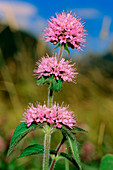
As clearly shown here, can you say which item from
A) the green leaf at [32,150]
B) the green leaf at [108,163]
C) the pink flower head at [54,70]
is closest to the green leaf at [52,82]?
the pink flower head at [54,70]

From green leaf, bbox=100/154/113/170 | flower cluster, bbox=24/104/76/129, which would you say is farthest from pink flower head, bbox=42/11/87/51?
green leaf, bbox=100/154/113/170

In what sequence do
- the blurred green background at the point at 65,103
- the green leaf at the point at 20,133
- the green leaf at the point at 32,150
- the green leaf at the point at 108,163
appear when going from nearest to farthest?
the green leaf at the point at 20,133 → the green leaf at the point at 32,150 → the green leaf at the point at 108,163 → the blurred green background at the point at 65,103

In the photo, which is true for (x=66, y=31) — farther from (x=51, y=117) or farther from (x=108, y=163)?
(x=108, y=163)

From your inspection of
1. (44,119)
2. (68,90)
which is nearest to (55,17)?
(44,119)

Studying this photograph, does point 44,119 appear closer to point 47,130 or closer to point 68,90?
point 47,130

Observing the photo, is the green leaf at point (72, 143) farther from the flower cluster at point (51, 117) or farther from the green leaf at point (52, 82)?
the green leaf at point (52, 82)

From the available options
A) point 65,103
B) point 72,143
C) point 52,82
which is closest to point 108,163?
point 72,143

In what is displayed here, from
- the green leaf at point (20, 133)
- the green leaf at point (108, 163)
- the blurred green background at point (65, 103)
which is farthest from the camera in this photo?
the blurred green background at point (65, 103)
